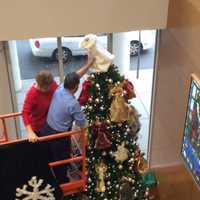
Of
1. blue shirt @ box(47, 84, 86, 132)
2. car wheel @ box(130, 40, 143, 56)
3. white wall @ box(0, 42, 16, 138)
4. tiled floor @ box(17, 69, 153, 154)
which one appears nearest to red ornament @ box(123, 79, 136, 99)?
blue shirt @ box(47, 84, 86, 132)

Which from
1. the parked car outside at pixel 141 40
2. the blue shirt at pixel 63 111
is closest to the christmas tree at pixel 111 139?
the blue shirt at pixel 63 111

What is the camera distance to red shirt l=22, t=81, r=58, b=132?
14.0 feet

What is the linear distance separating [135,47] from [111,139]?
8.44 feet

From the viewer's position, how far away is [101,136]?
4734mm

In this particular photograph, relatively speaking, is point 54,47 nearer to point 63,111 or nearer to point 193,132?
point 63,111

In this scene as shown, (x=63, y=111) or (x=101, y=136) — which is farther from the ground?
(x=63, y=111)

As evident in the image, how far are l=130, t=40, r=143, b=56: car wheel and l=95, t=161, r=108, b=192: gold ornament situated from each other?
240 cm

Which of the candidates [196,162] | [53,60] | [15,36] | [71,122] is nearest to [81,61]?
[53,60]

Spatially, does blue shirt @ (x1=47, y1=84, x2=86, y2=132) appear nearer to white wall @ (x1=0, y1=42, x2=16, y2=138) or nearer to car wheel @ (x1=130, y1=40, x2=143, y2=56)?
white wall @ (x1=0, y1=42, x2=16, y2=138)

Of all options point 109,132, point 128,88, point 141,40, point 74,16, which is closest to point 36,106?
point 109,132

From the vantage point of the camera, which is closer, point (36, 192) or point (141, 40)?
point (36, 192)

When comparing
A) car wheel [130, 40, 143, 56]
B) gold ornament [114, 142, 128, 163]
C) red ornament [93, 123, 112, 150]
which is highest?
car wheel [130, 40, 143, 56]

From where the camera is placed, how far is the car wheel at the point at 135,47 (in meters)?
6.74

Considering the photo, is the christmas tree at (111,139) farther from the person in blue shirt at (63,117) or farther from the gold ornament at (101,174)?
the person in blue shirt at (63,117)
